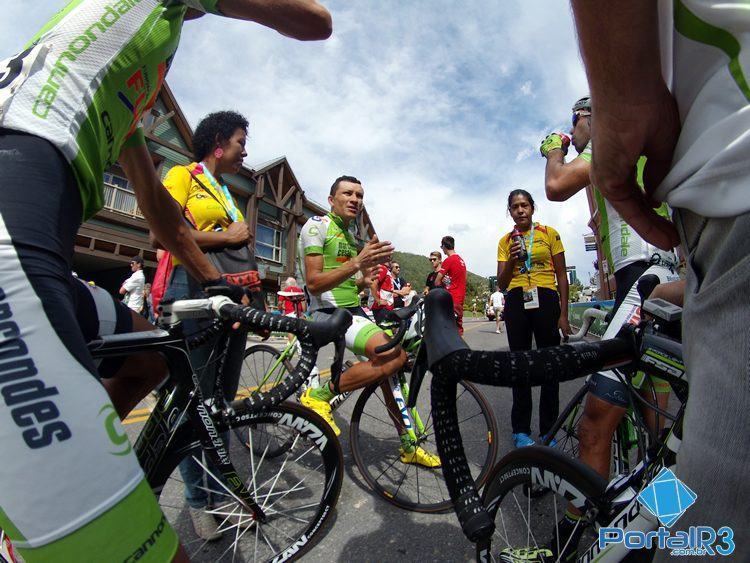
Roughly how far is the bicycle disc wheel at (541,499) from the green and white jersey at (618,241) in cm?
143

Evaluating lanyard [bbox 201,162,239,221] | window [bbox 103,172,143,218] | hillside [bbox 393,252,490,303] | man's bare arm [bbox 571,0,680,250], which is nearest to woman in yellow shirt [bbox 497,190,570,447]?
lanyard [bbox 201,162,239,221]

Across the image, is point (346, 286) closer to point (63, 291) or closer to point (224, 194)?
point (224, 194)

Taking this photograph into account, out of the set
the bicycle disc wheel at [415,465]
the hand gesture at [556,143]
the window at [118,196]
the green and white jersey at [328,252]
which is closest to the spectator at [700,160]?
the hand gesture at [556,143]

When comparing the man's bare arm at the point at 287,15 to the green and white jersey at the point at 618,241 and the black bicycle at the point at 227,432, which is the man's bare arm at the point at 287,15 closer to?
the black bicycle at the point at 227,432

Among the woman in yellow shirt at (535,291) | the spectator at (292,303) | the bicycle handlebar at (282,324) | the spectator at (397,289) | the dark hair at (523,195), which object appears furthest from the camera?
the spectator at (397,289)

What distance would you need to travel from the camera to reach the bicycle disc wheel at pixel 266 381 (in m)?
1.90

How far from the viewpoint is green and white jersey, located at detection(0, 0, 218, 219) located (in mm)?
872

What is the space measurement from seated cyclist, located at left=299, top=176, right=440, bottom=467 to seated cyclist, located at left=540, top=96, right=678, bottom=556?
1183mm

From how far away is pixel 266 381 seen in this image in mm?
3820

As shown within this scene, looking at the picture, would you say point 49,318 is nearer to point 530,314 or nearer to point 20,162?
point 20,162

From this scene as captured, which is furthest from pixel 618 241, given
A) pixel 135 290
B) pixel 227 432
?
pixel 135 290

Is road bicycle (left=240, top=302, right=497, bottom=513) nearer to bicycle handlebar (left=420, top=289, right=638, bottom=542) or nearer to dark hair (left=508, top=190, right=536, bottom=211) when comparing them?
bicycle handlebar (left=420, top=289, right=638, bottom=542)

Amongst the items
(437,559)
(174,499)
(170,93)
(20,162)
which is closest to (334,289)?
(174,499)

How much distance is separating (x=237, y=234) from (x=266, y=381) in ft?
6.74
